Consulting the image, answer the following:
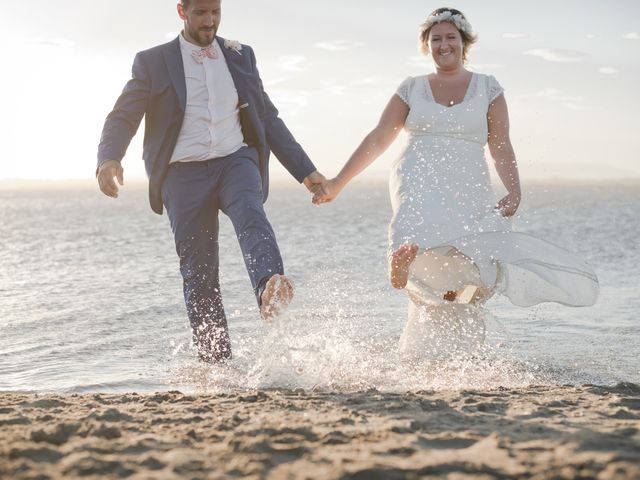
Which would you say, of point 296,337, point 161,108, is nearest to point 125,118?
point 161,108

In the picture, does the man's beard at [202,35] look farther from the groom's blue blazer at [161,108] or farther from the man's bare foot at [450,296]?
the man's bare foot at [450,296]

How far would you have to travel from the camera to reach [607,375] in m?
5.96

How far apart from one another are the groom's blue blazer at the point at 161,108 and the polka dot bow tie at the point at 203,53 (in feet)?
0.25

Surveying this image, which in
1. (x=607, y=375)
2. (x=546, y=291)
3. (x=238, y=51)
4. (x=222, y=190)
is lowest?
(x=607, y=375)

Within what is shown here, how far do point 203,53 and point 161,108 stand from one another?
1.43 ft

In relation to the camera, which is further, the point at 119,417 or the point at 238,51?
the point at 238,51

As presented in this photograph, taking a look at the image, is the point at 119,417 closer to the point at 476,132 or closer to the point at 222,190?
the point at 222,190

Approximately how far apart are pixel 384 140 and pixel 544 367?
6.15 feet

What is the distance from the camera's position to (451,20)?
6191 millimetres

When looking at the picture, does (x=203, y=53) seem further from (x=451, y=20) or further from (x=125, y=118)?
(x=451, y=20)

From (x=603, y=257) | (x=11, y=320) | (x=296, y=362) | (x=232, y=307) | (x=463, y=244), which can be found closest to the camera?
(x=296, y=362)

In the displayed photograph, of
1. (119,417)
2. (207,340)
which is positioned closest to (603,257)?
(207,340)

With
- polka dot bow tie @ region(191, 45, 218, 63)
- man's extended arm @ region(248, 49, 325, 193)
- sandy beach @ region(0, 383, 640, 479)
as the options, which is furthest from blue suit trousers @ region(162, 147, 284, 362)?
sandy beach @ region(0, 383, 640, 479)

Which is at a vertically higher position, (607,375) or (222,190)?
(222,190)
